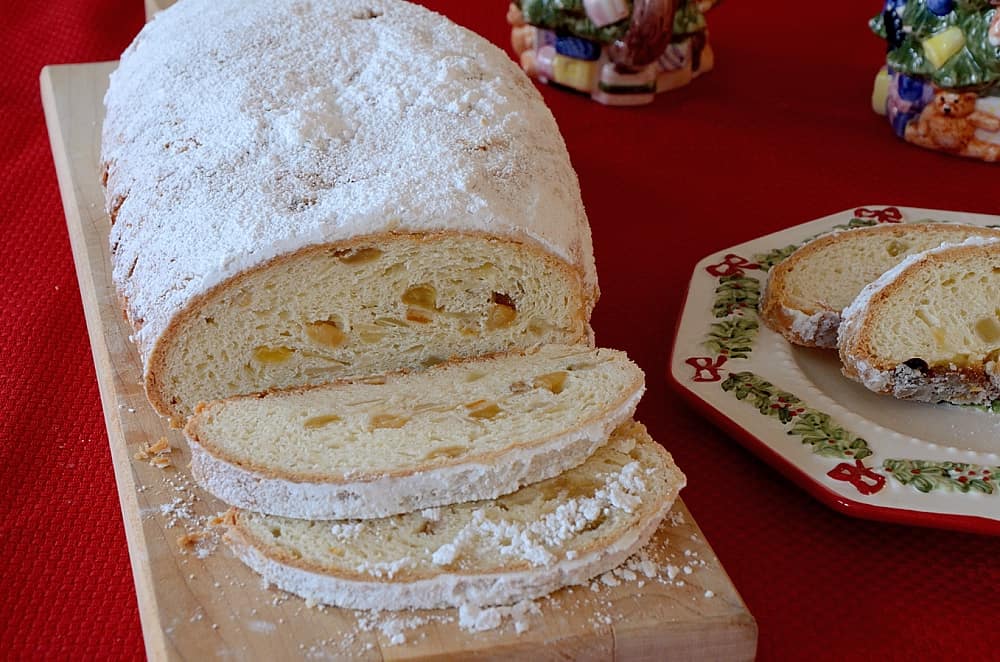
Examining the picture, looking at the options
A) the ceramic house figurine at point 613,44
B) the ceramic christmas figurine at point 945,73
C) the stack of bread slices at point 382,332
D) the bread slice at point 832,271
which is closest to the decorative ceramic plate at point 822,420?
the bread slice at point 832,271

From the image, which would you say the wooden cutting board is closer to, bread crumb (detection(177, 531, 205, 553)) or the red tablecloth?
bread crumb (detection(177, 531, 205, 553))

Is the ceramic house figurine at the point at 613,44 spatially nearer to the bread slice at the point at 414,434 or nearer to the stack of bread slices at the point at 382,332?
the stack of bread slices at the point at 382,332

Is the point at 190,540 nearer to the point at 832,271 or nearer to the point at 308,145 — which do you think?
the point at 308,145

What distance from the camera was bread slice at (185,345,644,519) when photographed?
180 centimetres

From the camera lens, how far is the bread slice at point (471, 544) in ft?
5.55

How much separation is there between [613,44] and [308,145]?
156 cm

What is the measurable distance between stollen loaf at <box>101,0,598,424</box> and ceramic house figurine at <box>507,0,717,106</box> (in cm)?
102

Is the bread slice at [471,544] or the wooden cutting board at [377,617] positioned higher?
the bread slice at [471,544]

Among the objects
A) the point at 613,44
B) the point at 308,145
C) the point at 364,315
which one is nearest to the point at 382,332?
the point at 364,315

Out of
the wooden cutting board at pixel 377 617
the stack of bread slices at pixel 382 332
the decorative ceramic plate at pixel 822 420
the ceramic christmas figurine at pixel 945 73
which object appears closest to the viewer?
the wooden cutting board at pixel 377 617

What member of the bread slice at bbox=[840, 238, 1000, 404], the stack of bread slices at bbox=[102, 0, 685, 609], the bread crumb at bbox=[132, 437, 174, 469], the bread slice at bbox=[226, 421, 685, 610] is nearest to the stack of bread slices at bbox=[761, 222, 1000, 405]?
the bread slice at bbox=[840, 238, 1000, 404]

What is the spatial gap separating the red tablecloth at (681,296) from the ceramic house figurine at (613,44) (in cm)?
7

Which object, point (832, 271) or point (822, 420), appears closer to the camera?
point (822, 420)

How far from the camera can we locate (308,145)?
2.20 m
